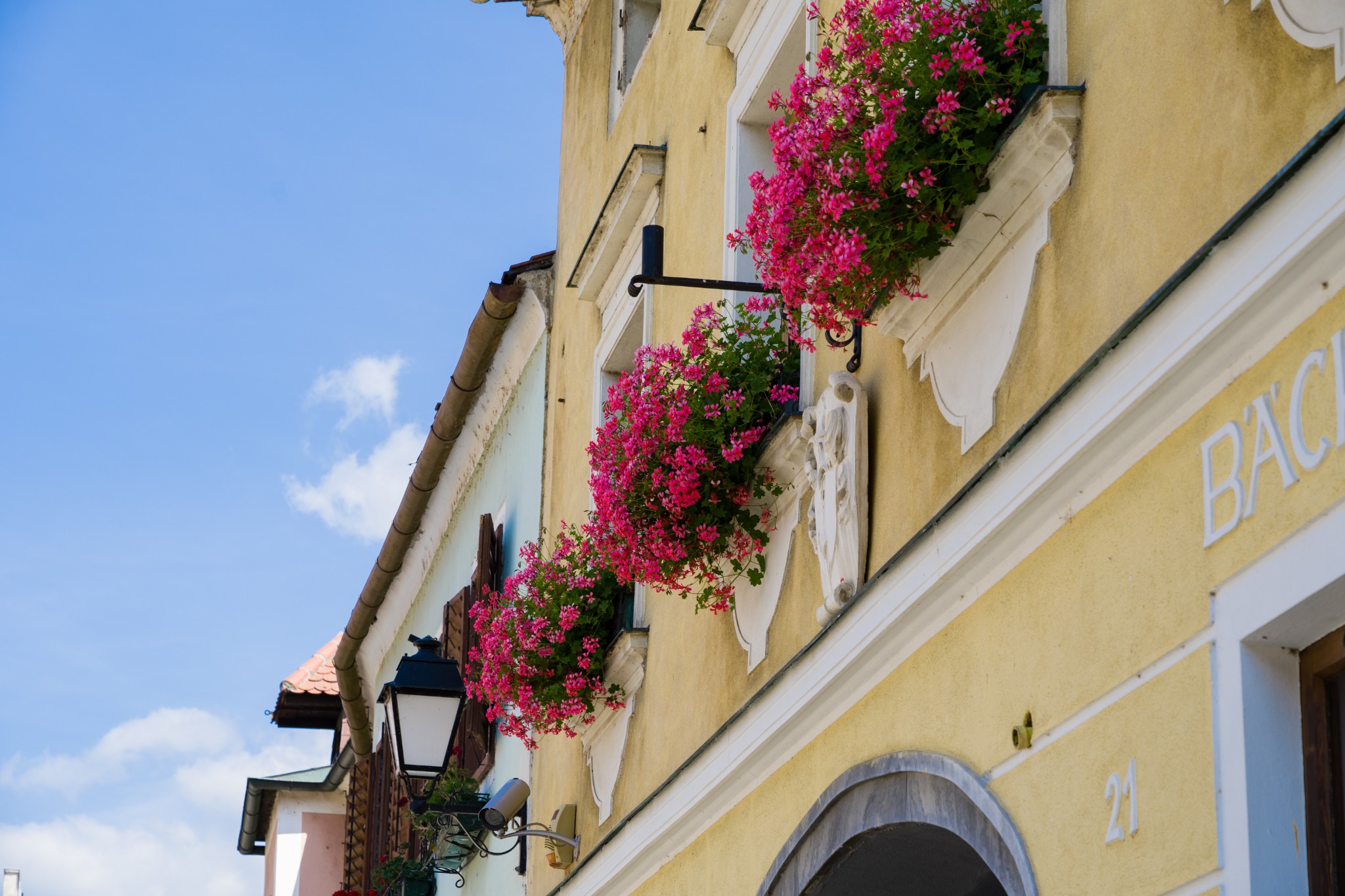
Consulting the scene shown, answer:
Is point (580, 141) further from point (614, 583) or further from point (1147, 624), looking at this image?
point (1147, 624)

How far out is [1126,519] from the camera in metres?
3.88

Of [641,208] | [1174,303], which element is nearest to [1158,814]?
[1174,303]

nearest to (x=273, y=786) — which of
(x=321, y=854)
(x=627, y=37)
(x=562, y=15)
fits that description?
(x=321, y=854)

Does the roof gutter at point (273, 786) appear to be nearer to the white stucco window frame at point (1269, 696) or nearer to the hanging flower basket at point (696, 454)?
the hanging flower basket at point (696, 454)

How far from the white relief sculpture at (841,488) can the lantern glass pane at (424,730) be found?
418 cm

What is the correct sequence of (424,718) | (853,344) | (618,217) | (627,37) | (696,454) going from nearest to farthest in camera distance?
(853,344) < (696,454) < (618,217) < (424,718) < (627,37)

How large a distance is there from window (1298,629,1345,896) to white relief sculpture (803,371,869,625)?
2.04 meters

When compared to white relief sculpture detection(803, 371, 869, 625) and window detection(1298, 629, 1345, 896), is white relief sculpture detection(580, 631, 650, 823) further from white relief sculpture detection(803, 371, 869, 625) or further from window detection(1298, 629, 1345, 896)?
window detection(1298, 629, 1345, 896)

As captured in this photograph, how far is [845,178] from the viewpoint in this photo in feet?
14.8

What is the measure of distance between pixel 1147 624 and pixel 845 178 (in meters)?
1.38

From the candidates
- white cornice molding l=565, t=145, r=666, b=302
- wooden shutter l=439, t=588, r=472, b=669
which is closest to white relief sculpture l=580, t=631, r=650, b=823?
white cornice molding l=565, t=145, r=666, b=302

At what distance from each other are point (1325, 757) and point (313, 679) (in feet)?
65.2

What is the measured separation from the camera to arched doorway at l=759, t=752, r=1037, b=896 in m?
4.36

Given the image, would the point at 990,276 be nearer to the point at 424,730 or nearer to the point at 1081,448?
the point at 1081,448
